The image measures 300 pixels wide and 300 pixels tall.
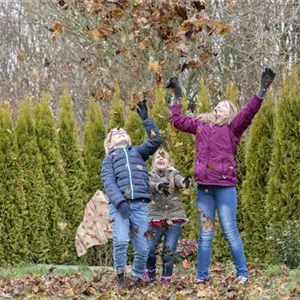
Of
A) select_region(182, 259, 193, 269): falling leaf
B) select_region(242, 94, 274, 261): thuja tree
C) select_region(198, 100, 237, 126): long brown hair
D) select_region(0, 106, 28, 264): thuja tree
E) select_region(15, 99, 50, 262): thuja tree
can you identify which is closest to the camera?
select_region(198, 100, 237, 126): long brown hair

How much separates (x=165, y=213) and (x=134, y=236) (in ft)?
1.57

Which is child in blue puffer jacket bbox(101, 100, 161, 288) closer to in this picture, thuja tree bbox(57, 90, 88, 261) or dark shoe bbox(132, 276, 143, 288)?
dark shoe bbox(132, 276, 143, 288)

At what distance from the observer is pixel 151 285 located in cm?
655

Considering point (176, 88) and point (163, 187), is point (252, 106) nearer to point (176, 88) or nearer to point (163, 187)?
point (176, 88)

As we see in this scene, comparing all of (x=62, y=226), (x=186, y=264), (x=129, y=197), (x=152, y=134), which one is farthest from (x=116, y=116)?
(x=129, y=197)

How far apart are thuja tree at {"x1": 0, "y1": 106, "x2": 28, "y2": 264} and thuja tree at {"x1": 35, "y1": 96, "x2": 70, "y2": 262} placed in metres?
0.35

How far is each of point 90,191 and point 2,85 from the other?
1208cm

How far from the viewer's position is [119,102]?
31.2 ft

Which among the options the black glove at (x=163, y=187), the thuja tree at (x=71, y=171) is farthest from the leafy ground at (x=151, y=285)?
the thuja tree at (x=71, y=171)

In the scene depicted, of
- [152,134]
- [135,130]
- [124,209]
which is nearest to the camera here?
[124,209]

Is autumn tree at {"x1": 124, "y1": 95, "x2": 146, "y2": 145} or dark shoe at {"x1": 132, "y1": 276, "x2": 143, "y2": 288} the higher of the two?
autumn tree at {"x1": 124, "y1": 95, "x2": 146, "y2": 145}

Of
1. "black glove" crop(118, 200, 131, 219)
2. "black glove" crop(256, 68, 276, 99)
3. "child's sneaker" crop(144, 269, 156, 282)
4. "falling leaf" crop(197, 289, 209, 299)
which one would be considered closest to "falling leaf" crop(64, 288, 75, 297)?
"black glove" crop(118, 200, 131, 219)

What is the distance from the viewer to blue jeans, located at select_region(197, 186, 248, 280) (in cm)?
622

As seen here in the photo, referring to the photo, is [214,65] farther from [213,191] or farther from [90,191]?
[213,191]
